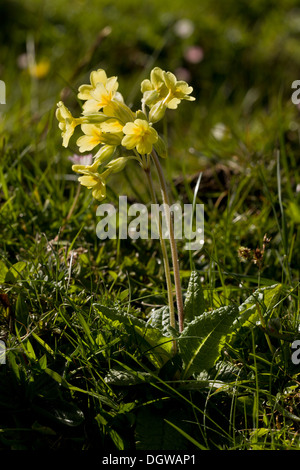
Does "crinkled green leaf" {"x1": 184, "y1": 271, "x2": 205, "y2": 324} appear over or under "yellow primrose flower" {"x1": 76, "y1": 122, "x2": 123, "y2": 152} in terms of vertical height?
under

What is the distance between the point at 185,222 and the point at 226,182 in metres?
0.64

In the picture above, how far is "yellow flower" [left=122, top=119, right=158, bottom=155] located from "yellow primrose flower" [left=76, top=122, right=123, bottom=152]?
11cm

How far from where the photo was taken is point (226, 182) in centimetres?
279

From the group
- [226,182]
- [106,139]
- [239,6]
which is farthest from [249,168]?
[239,6]

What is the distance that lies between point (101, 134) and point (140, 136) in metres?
0.15

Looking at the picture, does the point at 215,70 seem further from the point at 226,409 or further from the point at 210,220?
the point at 226,409

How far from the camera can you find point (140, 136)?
143 centimetres

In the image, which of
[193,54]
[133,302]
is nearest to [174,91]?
[133,302]

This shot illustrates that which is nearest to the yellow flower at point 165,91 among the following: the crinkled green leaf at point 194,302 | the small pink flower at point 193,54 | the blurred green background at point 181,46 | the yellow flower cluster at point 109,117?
the yellow flower cluster at point 109,117

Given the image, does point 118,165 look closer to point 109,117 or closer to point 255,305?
point 109,117

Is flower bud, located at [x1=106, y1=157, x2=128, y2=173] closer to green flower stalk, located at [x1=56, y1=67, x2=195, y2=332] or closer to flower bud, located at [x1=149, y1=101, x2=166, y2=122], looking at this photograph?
green flower stalk, located at [x1=56, y1=67, x2=195, y2=332]

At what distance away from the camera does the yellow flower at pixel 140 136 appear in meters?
1.41

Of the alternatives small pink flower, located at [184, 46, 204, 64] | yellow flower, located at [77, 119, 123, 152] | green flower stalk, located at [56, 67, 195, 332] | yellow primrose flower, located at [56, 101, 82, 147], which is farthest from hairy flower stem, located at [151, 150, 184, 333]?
small pink flower, located at [184, 46, 204, 64]

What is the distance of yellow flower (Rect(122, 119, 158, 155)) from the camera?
4.64ft
